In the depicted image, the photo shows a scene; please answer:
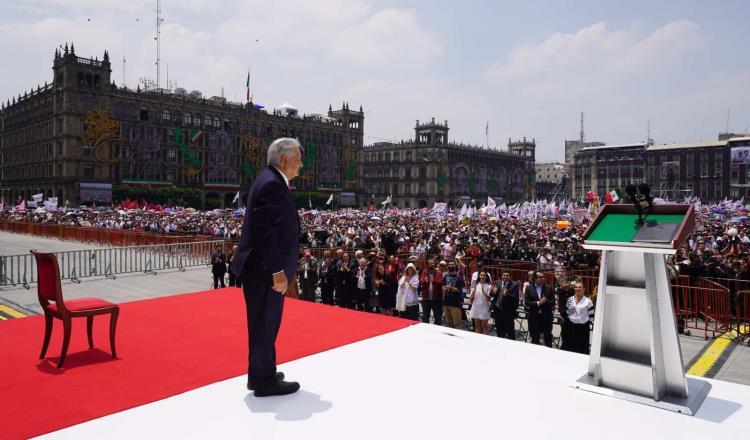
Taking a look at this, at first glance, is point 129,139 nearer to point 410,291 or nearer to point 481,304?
point 410,291

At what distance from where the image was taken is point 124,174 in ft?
207

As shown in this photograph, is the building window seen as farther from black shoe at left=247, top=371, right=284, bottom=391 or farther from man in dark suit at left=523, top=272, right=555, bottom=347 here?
black shoe at left=247, top=371, right=284, bottom=391

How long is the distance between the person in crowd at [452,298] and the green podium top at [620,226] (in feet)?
18.5

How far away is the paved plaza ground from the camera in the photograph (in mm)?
8219

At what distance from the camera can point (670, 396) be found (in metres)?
3.99

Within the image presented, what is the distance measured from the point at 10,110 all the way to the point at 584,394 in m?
92.0

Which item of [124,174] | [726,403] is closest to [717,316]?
[726,403]

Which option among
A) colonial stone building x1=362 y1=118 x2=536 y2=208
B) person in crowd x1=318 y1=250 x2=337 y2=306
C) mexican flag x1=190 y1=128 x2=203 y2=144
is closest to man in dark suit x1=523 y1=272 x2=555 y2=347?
person in crowd x1=318 y1=250 x2=337 y2=306

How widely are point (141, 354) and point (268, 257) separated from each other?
225 cm

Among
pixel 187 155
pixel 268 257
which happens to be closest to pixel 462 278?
pixel 268 257

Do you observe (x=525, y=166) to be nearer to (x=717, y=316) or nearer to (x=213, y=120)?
(x=213, y=120)

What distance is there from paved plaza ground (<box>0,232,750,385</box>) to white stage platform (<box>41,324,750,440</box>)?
4562 mm

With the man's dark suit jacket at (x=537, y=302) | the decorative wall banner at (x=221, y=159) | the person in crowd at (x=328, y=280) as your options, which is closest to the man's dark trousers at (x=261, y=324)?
the man's dark suit jacket at (x=537, y=302)

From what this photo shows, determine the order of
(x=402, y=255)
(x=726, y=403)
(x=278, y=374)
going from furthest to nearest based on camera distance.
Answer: (x=402, y=255) < (x=278, y=374) < (x=726, y=403)
